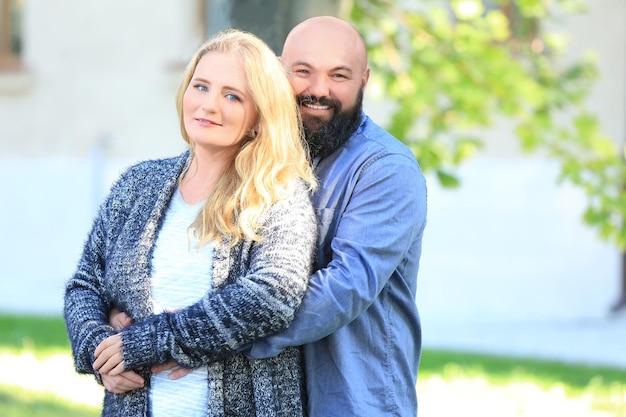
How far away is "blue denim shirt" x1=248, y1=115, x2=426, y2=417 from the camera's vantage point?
2.71 meters

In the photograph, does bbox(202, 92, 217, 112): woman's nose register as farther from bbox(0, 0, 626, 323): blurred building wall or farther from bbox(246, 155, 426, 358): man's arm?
bbox(0, 0, 626, 323): blurred building wall

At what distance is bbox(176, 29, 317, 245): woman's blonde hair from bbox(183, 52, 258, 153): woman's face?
0.07 feet

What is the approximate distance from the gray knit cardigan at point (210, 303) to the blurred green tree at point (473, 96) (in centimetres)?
359

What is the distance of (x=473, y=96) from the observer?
21.7 ft

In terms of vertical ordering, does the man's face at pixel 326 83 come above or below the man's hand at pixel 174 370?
above

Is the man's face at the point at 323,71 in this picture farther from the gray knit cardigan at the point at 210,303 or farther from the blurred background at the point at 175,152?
the blurred background at the point at 175,152

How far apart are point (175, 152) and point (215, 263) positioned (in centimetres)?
881

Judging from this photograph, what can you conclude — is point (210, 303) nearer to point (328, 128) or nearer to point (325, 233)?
point (325, 233)

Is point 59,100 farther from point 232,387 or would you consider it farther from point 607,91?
point 232,387

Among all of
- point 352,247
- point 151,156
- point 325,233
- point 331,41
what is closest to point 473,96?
point 331,41

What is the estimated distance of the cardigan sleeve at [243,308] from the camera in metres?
2.65

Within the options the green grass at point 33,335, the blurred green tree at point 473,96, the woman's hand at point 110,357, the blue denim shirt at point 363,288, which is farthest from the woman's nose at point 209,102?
the green grass at point 33,335

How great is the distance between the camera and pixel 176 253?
283cm

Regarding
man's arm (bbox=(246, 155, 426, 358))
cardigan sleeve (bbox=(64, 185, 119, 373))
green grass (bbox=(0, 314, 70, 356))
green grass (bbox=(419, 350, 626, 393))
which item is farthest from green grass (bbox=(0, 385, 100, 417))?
man's arm (bbox=(246, 155, 426, 358))
